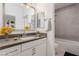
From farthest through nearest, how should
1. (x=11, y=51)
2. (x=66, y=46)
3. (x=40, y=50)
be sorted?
(x=40, y=50) < (x=66, y=46) < (x=11, y=51)

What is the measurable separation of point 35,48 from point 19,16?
0.49 meters

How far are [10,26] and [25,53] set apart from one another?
0.39m

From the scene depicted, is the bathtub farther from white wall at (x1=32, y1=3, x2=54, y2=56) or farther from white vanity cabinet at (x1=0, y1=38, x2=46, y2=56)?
white vanity cabinet at (x1=0, y1=38, x2=46, y2=56)

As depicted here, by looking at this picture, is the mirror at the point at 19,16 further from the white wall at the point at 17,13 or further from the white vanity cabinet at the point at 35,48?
the white vanity cabinet at the point at 35,48

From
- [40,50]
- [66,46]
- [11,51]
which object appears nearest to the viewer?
[11,51]

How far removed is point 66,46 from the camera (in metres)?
1.44

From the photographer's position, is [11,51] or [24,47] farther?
[24,47]

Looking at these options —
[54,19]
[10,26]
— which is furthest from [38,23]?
[10,26]

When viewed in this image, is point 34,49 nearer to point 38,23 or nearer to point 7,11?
point 38,23

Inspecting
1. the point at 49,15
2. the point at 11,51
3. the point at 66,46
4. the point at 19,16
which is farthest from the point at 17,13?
the point at 66,46

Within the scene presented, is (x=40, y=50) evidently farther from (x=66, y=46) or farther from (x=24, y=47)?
(x=66, y=46)

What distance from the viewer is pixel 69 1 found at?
142 centimetres

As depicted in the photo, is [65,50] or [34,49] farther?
[34,49]

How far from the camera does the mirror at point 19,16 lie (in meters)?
1.52
